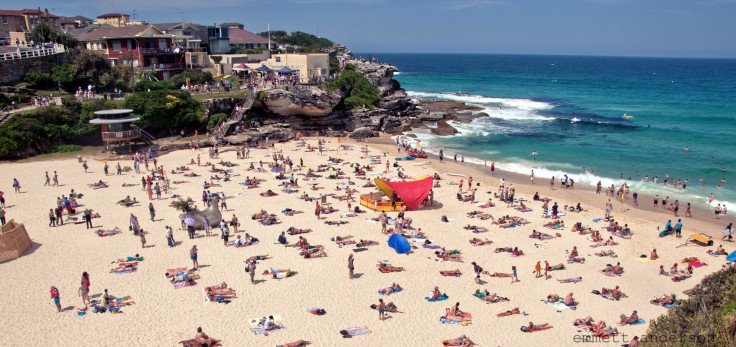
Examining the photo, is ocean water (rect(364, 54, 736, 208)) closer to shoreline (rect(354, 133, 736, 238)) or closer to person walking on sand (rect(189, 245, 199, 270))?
shoreline (rect(354, 133, 736, 238))

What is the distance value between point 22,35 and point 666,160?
56714mm

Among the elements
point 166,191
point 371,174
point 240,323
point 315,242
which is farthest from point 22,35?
point 240,323

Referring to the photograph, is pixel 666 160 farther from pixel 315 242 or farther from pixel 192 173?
pixel 192 173

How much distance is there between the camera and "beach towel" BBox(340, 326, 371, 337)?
1245 cm

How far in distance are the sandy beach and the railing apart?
15.2m

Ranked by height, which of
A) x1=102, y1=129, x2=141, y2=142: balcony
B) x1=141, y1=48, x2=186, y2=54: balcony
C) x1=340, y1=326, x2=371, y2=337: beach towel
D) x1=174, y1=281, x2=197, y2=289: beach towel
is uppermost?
x1=141, y1=48, x2=186, y2=54: balcony

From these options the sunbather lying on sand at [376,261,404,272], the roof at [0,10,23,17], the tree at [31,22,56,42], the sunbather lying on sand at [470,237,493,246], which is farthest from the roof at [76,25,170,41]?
the sunbather lying on sand at [470,237,493,246]

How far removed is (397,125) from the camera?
4575cm

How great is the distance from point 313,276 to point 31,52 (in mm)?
34267

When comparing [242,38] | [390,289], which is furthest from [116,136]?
[242,38]

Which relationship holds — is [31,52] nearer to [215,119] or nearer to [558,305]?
[215,119]

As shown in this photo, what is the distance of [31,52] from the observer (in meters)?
36.8

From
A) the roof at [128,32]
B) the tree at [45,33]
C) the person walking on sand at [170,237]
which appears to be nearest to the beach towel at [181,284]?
the person walking on sand at [170,237]

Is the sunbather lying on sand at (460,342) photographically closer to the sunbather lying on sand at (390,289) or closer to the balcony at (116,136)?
the sunbather lying on sand at (390,289)
